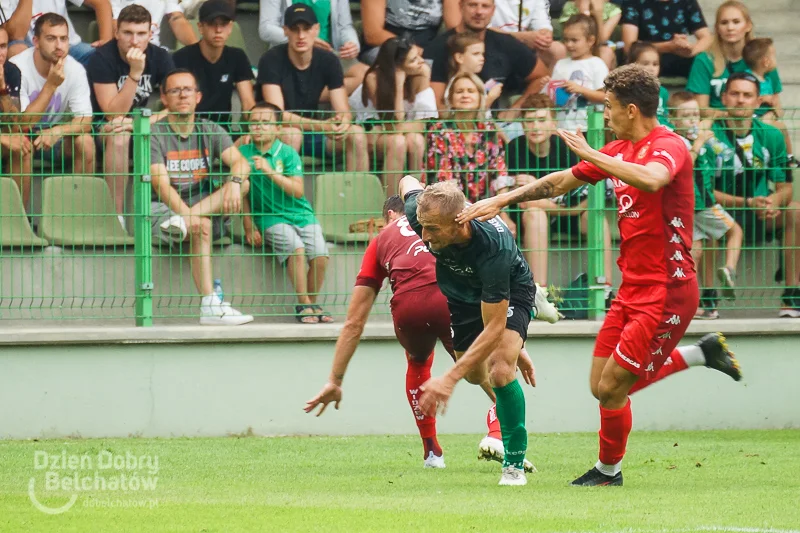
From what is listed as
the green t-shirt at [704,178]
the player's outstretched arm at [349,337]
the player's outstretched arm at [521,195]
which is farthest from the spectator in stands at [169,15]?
the player's outstretched arm at [521,195]

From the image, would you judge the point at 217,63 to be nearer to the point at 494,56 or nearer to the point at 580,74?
the point at 494,56

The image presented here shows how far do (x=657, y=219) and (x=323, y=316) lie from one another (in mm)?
4732

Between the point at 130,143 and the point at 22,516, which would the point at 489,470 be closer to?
the point at 22,516

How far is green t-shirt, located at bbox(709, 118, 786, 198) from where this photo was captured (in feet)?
37.1

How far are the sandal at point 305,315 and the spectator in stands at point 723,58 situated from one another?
493 cm

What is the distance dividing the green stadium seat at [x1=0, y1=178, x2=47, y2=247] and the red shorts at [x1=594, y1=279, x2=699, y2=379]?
18.2ft

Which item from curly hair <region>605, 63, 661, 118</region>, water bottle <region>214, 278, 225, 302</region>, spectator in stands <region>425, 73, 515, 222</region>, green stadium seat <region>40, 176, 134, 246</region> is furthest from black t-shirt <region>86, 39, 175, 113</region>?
curly hair <region>605, 63, 661, 118</region>

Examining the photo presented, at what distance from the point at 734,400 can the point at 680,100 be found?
3059 mm

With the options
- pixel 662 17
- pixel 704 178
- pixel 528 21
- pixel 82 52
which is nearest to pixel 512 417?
pixel 704 178

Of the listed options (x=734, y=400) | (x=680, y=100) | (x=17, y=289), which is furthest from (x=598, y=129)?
(x=17, y=289)

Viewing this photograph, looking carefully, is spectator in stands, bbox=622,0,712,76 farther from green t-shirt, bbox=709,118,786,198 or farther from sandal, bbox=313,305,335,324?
sandal, bbox=313,305,335,324

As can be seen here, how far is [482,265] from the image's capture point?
6.86 m

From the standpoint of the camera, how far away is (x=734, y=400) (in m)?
11.3

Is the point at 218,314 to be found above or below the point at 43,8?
below
